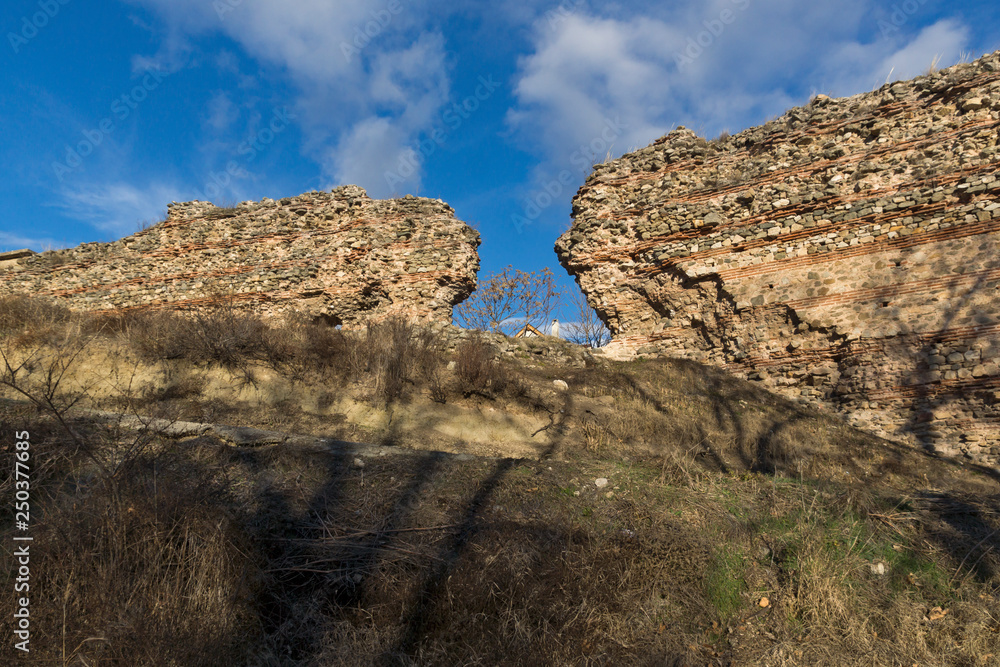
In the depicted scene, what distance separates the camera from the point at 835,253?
874cm

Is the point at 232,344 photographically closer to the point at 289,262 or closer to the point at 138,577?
the point at 289,262

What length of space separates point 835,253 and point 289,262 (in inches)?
437

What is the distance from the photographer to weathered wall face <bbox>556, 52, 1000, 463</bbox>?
7.75 meters

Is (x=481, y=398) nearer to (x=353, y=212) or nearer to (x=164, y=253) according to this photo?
(x=353, y=212)

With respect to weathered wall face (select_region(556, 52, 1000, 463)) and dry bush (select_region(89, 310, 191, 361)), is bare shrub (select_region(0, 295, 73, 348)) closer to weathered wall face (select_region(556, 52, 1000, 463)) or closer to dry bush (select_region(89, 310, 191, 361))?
dry bush (select_region(89, 310, 191, 361))

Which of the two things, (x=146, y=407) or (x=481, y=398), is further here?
(x=481, y=398)

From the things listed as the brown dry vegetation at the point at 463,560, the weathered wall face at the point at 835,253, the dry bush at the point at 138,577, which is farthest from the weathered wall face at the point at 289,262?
the dry bush at the point at 138,577

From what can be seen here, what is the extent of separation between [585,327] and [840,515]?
25612 millimetres

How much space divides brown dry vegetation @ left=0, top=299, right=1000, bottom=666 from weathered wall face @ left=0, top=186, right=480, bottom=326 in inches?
266

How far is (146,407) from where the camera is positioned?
20.4 ft

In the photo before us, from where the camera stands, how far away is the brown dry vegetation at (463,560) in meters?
Result: 2.48

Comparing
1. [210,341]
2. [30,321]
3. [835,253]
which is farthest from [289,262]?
[835,253]

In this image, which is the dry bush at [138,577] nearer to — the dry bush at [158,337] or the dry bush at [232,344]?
the dry bush at [232,344]

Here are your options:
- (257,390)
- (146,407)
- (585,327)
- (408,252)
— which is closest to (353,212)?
(408,252)
